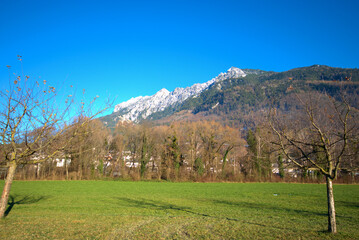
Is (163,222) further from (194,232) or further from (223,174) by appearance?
(223,174)

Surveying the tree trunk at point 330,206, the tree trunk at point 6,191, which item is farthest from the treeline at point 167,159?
the tree trunk at point 330,206

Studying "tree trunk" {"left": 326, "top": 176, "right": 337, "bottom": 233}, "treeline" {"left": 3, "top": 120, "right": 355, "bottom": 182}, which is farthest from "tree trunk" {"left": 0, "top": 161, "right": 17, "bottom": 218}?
"treeline" {"left": 3, "top": 120, "right": 355, "bottom": 182}

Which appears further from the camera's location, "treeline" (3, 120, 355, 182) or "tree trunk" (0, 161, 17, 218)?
"treeline" (3, 120, 355, 182)

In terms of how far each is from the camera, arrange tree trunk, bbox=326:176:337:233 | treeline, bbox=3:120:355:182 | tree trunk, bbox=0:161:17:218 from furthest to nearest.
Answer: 1. treeline, bbox=3:120:355:182
2. tree trunk, bbox=0:161:17:218
3. tree trunk, bbox=326:176:337:233

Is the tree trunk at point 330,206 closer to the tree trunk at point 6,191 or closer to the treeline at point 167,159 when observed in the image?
the tree trunk at point 6,191

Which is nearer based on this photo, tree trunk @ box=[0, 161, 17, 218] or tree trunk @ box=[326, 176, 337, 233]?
tree trunk @ box=[326, 176, 337, 233]

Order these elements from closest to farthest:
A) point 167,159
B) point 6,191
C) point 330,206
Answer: point 330,206
point 6,191
point 167,159

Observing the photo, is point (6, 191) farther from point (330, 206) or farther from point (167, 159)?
point (167, 159)

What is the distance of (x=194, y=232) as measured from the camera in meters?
7.34

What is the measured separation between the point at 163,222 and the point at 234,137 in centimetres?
4620

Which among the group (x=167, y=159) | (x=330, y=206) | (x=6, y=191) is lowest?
(x=167, y=159)

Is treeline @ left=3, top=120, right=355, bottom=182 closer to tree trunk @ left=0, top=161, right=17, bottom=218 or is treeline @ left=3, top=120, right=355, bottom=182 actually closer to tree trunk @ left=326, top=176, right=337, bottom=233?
tree trunk @ left=0, top=161, right=17, bottom=218

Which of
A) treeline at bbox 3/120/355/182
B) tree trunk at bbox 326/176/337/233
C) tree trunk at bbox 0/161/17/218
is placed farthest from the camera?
treeline at bbox 3/120/355/182

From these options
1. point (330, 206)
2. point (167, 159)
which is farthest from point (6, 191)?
point (167, 159)
